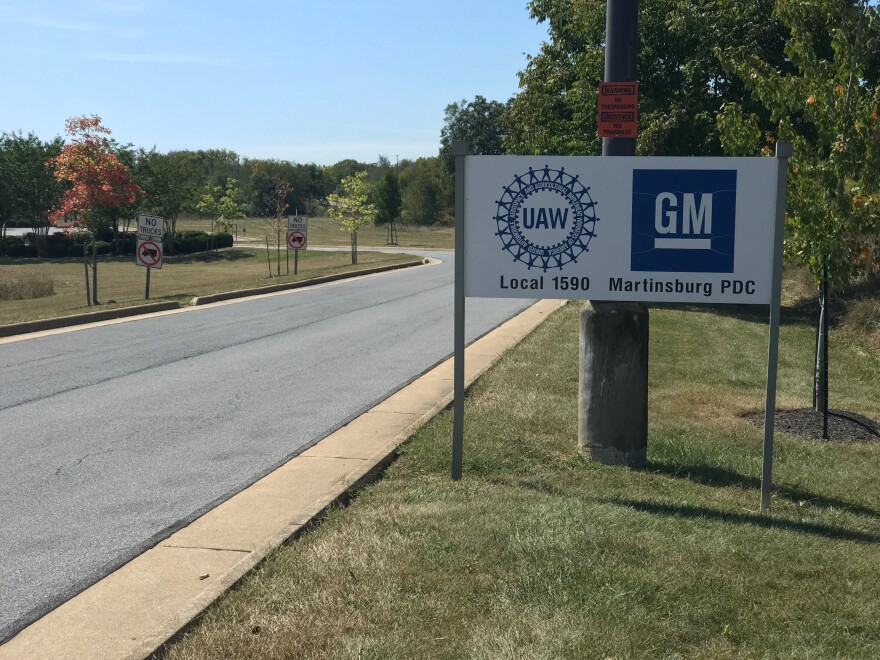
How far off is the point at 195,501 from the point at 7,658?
2.42 m

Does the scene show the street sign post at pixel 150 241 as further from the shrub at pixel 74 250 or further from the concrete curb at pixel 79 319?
the shrub at pixel 74 250

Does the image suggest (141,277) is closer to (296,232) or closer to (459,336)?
(296,232)

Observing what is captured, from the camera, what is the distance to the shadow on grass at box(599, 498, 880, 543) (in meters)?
5.50

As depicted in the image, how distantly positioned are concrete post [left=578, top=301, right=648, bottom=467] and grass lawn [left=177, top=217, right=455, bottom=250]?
213 ft

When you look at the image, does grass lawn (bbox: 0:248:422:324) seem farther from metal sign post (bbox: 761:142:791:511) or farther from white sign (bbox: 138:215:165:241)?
metal sign post (bbox: 761:142:791:511)

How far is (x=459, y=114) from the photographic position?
11194 centimetres

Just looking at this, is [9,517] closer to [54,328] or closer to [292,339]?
[292,339]

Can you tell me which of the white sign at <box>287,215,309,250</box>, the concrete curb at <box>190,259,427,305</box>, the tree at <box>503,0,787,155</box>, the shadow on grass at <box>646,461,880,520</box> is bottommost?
the concrete curb at <box>190,259,427,305</box>

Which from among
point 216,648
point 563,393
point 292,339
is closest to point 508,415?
point 563,393

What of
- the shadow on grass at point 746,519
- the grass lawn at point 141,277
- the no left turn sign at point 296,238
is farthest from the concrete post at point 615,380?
the no left turn sign at point 296,238

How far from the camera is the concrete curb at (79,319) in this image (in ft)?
53.4

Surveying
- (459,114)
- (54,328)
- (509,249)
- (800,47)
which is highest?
(459,114)

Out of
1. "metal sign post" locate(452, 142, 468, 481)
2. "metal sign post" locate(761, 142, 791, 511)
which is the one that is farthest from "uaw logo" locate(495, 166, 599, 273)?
"metal sign post" locate(761, 142, 791, 511)

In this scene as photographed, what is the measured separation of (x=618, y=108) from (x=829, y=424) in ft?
14.1
